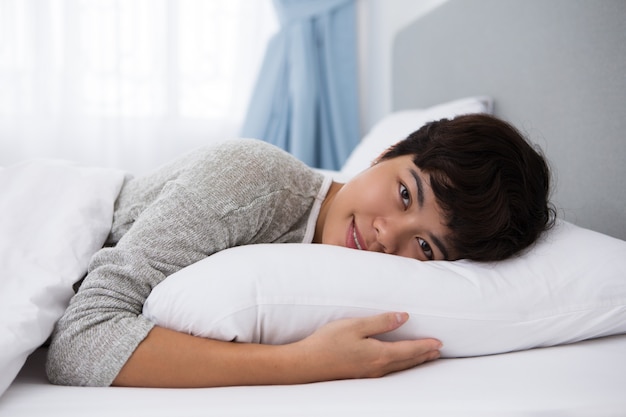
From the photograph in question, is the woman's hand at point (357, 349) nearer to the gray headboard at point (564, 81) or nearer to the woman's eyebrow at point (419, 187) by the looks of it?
the woman's eyebrow at point (419, 187)

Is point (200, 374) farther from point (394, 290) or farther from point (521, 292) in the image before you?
point (521, 292)

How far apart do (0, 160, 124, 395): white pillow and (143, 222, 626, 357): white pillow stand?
6.1 inches

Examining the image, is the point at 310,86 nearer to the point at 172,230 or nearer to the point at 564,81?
the point at 564,81

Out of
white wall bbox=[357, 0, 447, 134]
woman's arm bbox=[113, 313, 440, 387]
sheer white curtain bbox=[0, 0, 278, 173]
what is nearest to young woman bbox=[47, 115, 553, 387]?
woman's arm bbox=[113, 313, 440, 387]

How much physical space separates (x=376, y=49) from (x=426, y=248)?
2.04 m

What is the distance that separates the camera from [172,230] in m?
0.88

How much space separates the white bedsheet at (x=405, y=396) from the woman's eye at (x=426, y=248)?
0.25 meters

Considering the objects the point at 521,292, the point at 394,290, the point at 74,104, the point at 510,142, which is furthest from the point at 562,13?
the point at 74,104

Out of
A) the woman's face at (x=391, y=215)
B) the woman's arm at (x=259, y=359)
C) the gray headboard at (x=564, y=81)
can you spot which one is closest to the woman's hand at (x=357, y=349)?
the woman's arm at (x=259, y=359)

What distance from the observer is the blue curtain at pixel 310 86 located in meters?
2.68

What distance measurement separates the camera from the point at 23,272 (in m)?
0.87

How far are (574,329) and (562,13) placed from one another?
2.60 ft

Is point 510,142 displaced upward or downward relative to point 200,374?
upward

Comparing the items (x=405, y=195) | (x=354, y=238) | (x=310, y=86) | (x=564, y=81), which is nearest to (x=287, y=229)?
(x=354, y=238)
